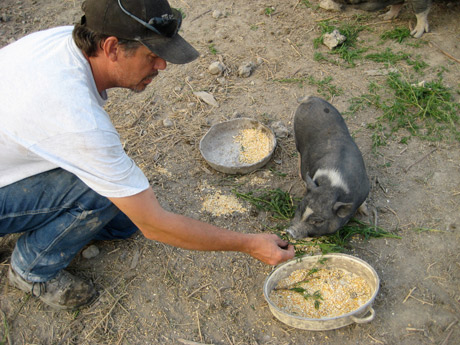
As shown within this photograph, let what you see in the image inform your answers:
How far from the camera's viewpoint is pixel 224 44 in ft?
17.5

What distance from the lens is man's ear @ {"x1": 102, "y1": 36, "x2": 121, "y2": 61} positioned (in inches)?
86.7

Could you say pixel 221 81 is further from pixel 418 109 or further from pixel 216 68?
pixel 418 109

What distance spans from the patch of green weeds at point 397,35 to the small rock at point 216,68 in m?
2.01

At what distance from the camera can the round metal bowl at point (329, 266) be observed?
243 cm

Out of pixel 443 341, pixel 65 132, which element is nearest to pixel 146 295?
pixel 65 132

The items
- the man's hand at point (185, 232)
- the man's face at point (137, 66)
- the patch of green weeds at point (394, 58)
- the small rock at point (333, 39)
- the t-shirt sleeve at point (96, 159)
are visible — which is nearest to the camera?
the t-shirt sleeve at point (96, 159)

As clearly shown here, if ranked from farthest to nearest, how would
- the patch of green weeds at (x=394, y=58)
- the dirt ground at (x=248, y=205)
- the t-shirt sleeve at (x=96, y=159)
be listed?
the patch of green weeds at (x=394, y=58)
the dirt ground at (x=248, y=205)
the t-shirt sleeve at (x=96, y=159)

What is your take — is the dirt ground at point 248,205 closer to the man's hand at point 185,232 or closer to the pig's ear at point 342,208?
the pig's ear at point 342,208

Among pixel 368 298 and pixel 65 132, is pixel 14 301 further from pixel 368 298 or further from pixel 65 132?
pixel 368 298

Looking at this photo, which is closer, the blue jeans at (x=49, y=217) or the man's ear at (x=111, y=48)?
the man's ear at (x=111, y=48)

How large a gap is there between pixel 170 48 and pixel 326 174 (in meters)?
1.59

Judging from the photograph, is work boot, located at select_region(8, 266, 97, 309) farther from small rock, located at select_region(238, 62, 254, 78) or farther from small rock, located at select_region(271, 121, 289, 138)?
small rock, located at select_region(238, 62, 254, 78)

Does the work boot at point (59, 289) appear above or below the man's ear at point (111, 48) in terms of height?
below

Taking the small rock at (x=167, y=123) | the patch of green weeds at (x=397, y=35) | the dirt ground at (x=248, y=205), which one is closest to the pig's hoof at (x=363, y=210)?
the dirt ground at (x=248, y=205)
